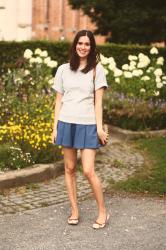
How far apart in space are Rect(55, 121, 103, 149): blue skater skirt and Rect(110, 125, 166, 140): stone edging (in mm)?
5649

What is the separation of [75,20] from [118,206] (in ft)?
112

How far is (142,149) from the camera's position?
1026 cm

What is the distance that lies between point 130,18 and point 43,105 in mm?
8868

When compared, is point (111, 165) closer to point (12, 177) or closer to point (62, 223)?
point (12, 177)

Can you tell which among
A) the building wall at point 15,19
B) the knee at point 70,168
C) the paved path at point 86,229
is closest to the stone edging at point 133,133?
the paved path at point 86,229

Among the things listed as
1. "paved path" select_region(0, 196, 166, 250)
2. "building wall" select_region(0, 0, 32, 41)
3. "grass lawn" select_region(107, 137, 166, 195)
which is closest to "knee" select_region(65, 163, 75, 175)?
"paved path" select_region(0, 196, 166, 250)

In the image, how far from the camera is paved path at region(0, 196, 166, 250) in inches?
208

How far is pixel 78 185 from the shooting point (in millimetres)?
7633

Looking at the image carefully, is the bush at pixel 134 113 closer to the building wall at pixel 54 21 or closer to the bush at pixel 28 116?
the bush at pixel 28 116

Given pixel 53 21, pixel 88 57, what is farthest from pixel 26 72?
pixel 53 21

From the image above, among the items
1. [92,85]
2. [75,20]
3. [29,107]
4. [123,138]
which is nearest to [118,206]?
[92,85]

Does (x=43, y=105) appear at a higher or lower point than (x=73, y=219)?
higher

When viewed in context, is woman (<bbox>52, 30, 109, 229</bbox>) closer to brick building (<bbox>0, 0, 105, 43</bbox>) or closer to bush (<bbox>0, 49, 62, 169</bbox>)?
bush (<bbox>0, 49, 62, 169</bbox>)

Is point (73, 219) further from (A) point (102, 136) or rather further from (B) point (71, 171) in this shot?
(A) point (102, 136)
